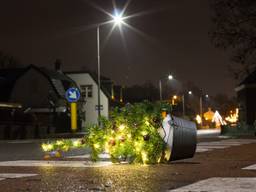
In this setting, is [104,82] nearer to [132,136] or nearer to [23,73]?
[23,73]

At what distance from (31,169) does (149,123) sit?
9.27 ft

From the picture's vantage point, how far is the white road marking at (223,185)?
25.9ft

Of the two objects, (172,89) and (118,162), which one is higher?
(172,89)

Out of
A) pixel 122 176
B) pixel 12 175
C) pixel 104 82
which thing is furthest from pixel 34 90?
pixel 122 176

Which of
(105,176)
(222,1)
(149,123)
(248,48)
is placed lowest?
(105,176)

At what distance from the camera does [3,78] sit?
2832 inches

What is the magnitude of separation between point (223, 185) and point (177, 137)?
474 cm

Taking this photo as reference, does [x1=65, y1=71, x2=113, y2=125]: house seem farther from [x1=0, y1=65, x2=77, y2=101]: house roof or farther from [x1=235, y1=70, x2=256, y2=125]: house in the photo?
[x1=235, y1=70, x2=256, y2=125]: house

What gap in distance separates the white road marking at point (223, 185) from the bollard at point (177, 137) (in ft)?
12.3

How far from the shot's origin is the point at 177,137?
13.1 metres

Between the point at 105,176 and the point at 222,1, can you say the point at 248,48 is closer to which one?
the point at 222,1

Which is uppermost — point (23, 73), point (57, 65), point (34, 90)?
point (57, 65)

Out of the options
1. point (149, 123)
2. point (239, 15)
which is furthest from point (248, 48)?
point (149, 123)

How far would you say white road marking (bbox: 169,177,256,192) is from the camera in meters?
7.89
